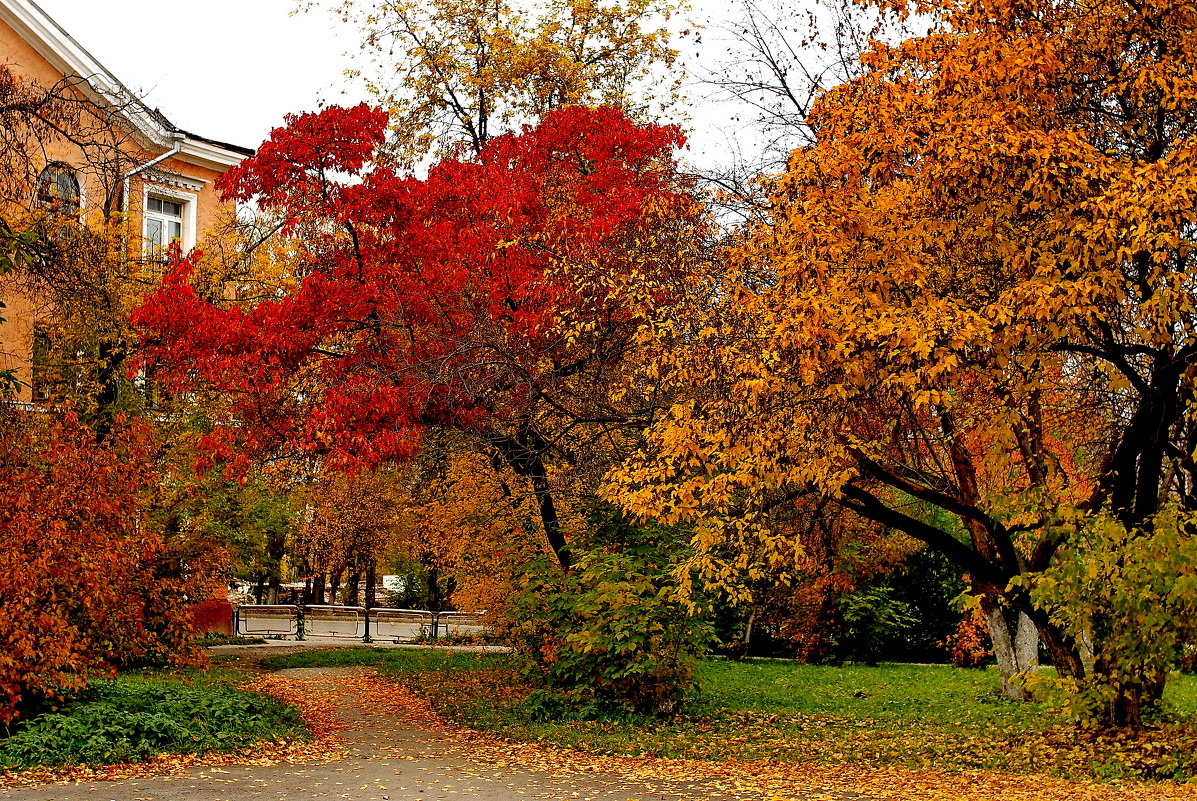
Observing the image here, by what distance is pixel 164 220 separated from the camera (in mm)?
25109

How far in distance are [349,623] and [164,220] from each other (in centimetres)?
1434

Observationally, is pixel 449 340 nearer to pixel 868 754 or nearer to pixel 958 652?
pixel 868 754

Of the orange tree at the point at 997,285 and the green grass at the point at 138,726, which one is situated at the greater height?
the orange tree at the point at 997,285

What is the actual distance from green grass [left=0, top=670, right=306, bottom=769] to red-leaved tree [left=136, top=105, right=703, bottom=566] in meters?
3.12

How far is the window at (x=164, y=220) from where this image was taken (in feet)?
81.6

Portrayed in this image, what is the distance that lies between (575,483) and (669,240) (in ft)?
11.9

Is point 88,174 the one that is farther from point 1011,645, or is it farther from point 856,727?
point 1011,645

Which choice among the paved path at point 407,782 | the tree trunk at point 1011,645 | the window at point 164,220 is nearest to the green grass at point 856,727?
the tree trunk at point 1011,645

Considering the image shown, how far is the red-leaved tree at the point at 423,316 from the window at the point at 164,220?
11563 millimetres

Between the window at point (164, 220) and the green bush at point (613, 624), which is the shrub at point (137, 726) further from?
the window at point (164, 220)

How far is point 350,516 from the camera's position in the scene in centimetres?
3341

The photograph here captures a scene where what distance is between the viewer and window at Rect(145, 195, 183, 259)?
24859mm

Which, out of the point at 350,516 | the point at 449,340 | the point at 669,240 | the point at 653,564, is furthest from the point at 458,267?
the point at 350,516

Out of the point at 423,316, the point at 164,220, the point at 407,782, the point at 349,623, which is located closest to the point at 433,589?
the point at 349,623
